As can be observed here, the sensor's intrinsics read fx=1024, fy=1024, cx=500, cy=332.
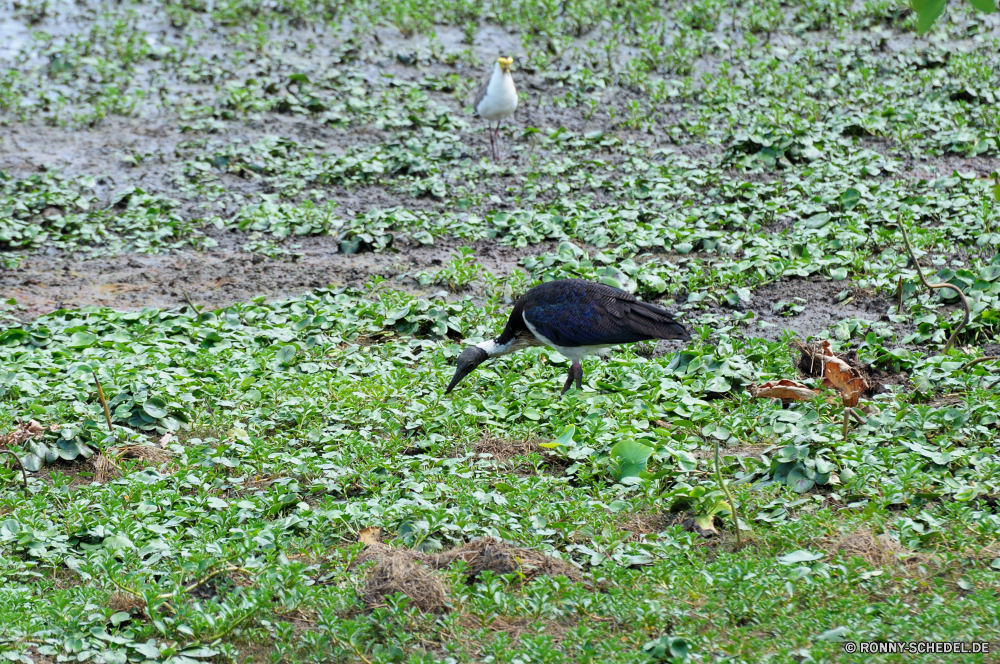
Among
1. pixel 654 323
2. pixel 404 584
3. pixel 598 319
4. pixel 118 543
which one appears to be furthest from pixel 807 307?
pixel 118 543

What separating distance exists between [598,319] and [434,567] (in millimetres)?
2230

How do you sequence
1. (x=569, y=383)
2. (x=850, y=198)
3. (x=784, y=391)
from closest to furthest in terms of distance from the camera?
(x=784, y=391) < (x=569, y=383) < (x=850, y=198)

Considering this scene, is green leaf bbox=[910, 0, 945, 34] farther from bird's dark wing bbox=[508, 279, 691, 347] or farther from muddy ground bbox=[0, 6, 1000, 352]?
muddy ground bbox=[0, 6, 1000, 352]

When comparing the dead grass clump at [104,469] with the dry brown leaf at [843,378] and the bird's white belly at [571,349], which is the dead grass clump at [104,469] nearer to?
the bird's white belly at [571,349]

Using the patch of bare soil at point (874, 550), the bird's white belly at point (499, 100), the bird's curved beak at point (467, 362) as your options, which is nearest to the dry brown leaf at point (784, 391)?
the patch of bare soil at point (874, 550)

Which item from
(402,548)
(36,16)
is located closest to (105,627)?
(402,548)

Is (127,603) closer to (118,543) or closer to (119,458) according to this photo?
(118,543)

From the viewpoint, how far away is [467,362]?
6406 mm

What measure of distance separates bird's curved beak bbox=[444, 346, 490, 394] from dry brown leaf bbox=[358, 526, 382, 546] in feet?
5.35

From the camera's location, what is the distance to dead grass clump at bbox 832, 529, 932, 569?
4.25 m

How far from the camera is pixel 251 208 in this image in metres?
9.44

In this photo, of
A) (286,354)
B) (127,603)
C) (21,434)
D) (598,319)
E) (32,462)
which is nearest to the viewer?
(127,603)

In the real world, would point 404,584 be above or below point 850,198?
below

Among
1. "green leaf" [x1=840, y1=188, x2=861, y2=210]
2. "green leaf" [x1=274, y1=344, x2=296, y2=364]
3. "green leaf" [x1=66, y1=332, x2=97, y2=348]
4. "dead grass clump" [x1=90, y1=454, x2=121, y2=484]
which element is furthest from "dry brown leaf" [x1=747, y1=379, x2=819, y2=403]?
"green leaf" [x1=66, y1=332, x2=97, y2=348]
